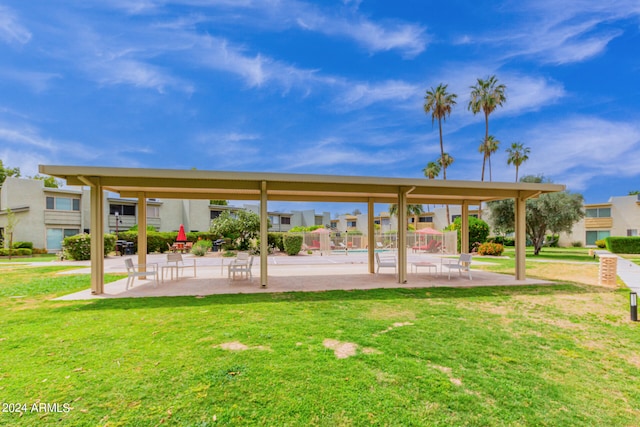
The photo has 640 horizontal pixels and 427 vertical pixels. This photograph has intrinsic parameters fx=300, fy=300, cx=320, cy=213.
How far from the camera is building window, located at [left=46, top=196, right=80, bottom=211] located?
26531 millimetres

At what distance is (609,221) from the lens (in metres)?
33.4

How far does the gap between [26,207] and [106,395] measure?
105 feet

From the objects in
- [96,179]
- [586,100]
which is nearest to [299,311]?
[96,179]

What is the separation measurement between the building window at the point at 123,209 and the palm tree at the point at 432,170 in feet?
121

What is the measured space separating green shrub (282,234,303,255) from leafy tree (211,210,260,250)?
12.5ft

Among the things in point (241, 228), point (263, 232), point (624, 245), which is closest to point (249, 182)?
point (263, 232)

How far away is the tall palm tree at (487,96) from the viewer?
101ft

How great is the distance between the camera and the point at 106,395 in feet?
10.2

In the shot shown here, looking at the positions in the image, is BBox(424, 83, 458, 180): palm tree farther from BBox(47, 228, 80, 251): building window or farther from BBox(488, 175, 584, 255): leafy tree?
BBox(47, 228, 80, 251): building window

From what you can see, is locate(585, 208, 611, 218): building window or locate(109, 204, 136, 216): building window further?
locate(585, 208, 611, 218): building window

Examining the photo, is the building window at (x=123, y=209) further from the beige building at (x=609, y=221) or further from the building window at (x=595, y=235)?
the building window at (x=595, y=235)

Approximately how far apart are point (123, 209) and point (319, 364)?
117ft

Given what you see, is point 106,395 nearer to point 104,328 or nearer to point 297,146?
→ point 104,328

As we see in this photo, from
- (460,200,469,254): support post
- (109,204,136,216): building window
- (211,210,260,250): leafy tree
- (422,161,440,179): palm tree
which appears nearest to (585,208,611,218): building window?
(422,161,440,179): palm tree
